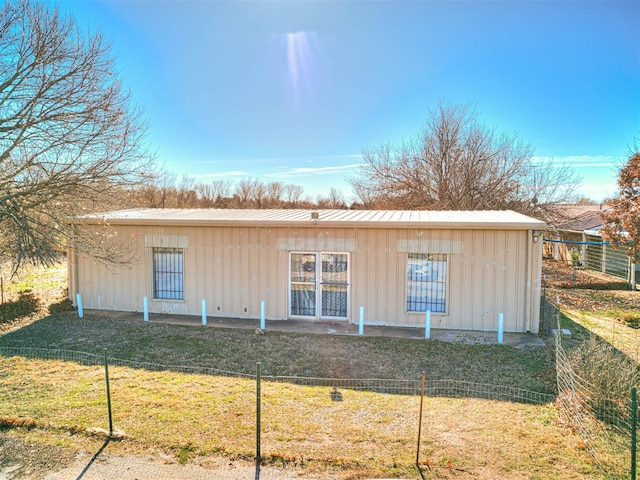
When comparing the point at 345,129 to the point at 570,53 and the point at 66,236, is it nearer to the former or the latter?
the point at 570,53

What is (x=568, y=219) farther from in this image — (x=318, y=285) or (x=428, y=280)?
(x=318, y=285)

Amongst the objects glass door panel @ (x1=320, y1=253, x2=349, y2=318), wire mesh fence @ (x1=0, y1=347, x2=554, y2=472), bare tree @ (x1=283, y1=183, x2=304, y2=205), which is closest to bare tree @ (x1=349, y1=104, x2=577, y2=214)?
glass door panel @ (x1=320, y1=253, x2=349, y2=318)

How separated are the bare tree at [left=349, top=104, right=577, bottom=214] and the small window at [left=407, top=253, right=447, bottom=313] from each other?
12.9 m

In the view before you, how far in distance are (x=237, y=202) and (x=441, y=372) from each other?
3541 centimetres

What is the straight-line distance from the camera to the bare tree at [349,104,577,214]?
2144 cm

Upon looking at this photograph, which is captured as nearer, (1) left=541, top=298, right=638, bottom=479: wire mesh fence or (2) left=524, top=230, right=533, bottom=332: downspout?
(1) left=541, top=298, right=638, bottom=479: wire mesh fence

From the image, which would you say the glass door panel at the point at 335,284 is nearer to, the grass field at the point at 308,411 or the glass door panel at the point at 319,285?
the glass door panel at the point at 319,285

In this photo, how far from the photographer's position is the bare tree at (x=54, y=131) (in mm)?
7828

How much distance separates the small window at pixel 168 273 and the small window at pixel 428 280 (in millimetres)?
5989

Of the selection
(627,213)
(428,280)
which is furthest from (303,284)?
(627,213)

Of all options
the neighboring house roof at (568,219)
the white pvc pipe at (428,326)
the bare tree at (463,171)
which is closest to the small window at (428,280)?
the white pvc pipe at (428,326)

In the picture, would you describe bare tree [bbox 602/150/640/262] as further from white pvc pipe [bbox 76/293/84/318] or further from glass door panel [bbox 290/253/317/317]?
white pvc pipe [bbox 76/293/84/318]

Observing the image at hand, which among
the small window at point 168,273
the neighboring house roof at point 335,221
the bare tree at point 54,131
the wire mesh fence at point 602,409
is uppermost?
the bare tree at point 54,131

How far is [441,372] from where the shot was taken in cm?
672
